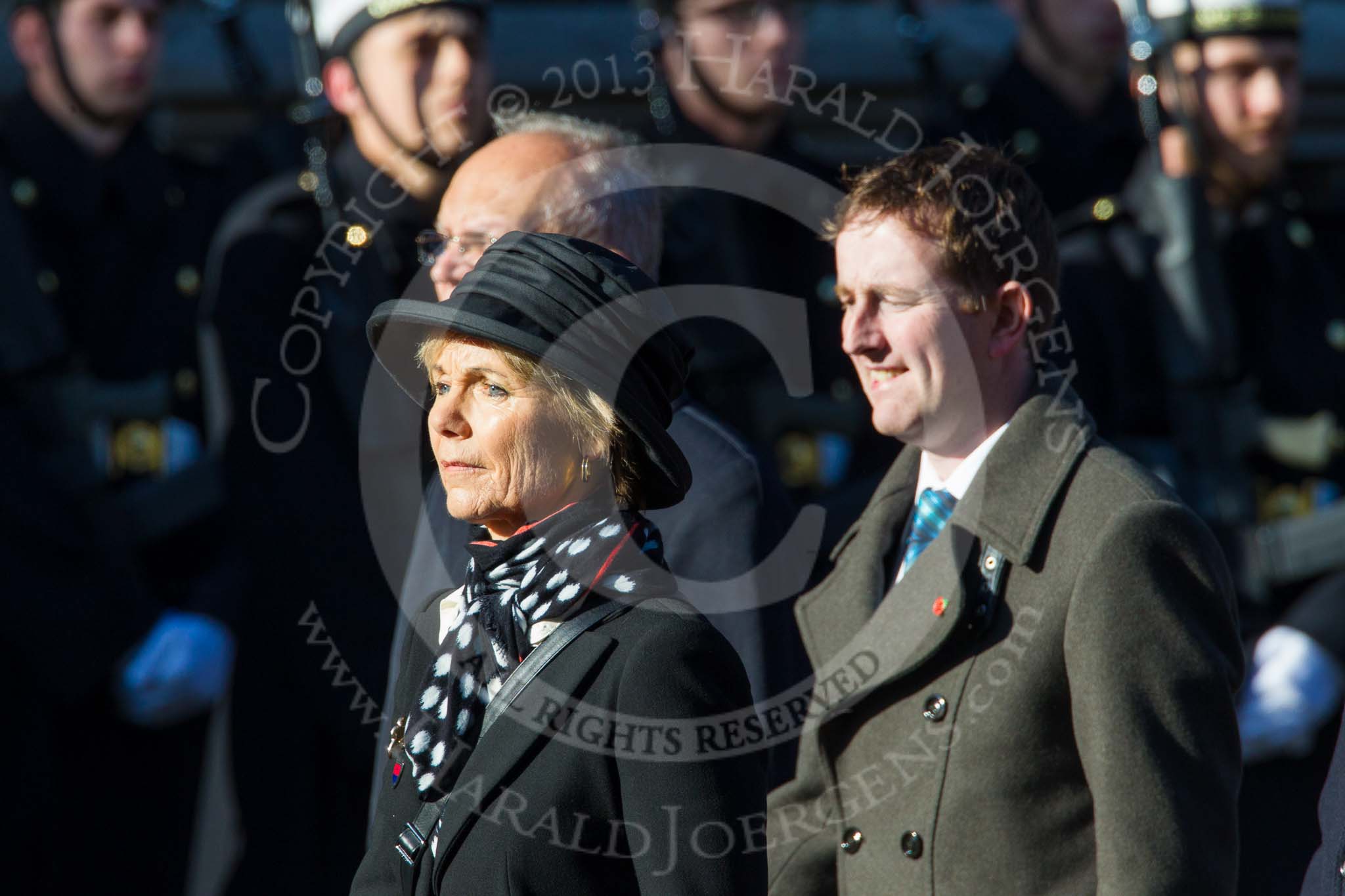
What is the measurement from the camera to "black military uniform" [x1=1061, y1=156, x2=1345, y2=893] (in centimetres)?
425

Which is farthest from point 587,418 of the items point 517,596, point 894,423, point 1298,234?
point 1298,234

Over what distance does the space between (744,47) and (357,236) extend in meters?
1.41

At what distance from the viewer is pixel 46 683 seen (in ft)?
13.5

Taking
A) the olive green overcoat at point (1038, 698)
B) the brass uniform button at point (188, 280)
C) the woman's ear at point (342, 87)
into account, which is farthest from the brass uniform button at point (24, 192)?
the olive green overcoat at point (1038, 698)

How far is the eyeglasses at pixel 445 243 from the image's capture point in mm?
2580

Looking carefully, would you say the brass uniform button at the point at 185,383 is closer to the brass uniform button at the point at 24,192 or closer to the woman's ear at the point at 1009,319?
the brass uniform button at the point at 24,192

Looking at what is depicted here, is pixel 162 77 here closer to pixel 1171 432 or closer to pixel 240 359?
pixel 240 359

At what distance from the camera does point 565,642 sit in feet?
6.25

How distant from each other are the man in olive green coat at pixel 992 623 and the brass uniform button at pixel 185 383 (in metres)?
2.40

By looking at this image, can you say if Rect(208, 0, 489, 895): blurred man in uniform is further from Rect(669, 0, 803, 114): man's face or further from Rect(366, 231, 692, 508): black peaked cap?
Rect(366, 231, 692, 508): black peaked cap

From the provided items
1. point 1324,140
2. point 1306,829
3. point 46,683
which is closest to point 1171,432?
point 1306,829

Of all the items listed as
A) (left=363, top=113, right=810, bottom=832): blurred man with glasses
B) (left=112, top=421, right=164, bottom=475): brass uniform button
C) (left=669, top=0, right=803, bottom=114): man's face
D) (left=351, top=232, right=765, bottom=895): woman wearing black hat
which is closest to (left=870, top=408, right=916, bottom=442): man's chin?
(left=363, top=113, right=810, bottom=832): blurred man with glasses

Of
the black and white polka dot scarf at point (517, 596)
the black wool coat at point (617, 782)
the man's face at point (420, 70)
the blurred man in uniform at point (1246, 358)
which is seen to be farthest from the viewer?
the blurred man in uniform at point (1246, 358)

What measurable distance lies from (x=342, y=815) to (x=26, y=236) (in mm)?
1565
